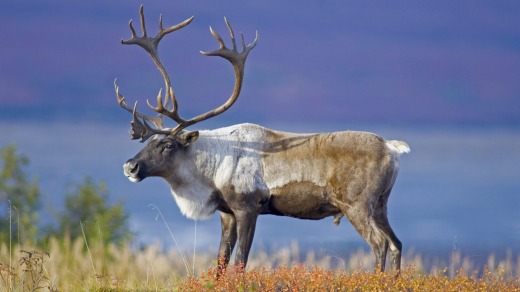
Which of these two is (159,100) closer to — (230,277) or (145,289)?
(145,289)

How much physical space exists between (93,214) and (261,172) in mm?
6508

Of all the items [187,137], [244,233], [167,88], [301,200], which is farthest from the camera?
[167,88]

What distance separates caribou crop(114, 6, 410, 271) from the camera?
31.6 ft

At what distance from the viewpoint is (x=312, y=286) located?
7.08 meters

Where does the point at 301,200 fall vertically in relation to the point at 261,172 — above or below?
below

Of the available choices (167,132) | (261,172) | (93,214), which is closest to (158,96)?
(167,132)

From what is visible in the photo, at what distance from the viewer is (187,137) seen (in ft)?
32.7

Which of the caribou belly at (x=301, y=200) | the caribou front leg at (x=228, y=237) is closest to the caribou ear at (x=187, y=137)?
the caribou front leg at (x=228, y=237)

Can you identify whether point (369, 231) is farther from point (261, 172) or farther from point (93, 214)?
point (93, 214)

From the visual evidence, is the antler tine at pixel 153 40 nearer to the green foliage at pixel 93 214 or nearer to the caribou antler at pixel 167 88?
the caribou antler at pixel 167 88

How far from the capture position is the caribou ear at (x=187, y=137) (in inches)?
391

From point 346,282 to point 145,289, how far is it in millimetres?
2947

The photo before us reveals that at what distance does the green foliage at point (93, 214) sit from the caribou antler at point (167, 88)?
5283mm

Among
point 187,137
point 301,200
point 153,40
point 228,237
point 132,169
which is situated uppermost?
point 153,40
